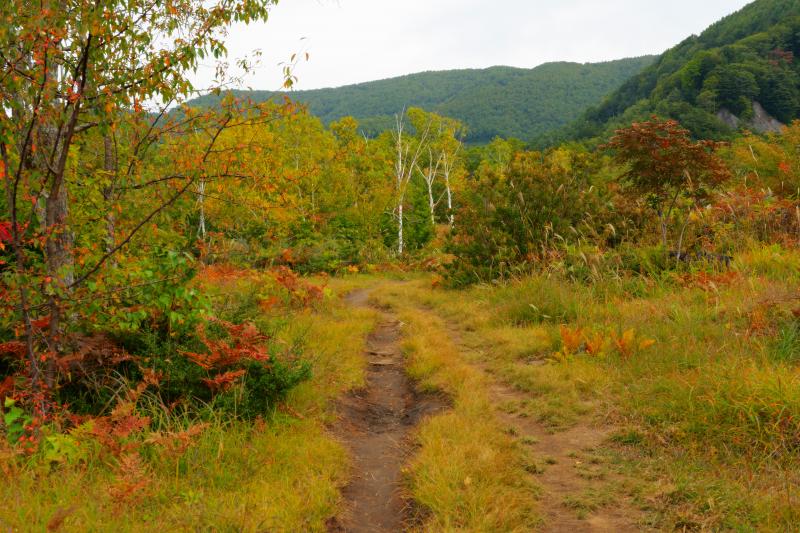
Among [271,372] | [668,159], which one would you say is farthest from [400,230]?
[271,372]

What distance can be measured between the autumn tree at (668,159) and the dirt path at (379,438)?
16.9ft

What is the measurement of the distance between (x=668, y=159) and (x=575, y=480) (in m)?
6.70

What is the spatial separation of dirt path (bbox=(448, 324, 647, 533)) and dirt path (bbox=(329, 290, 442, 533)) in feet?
2.94

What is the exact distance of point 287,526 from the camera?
9.73 feet

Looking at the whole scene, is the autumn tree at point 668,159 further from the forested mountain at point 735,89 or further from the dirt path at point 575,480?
the forested mountain at point 735,89

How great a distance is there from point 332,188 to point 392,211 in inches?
144

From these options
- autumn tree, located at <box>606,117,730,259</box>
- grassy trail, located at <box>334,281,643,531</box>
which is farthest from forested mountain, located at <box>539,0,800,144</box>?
grassy trail, located at <box>334,281,643,531</box>

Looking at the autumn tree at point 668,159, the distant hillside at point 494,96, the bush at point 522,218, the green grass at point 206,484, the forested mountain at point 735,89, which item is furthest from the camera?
the distant hillside at point 494,96

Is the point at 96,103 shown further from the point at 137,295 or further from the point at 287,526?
the point at 287,526

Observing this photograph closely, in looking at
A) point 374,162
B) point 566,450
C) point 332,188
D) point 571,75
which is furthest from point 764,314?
point 571,75

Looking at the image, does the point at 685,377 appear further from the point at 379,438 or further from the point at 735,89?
the point at 735,89

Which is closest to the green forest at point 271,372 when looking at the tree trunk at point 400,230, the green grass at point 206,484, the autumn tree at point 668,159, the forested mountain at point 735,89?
the green grass at point 206,484

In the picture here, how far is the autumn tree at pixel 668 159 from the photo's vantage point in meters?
8.38

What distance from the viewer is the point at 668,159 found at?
8484 millimetres
